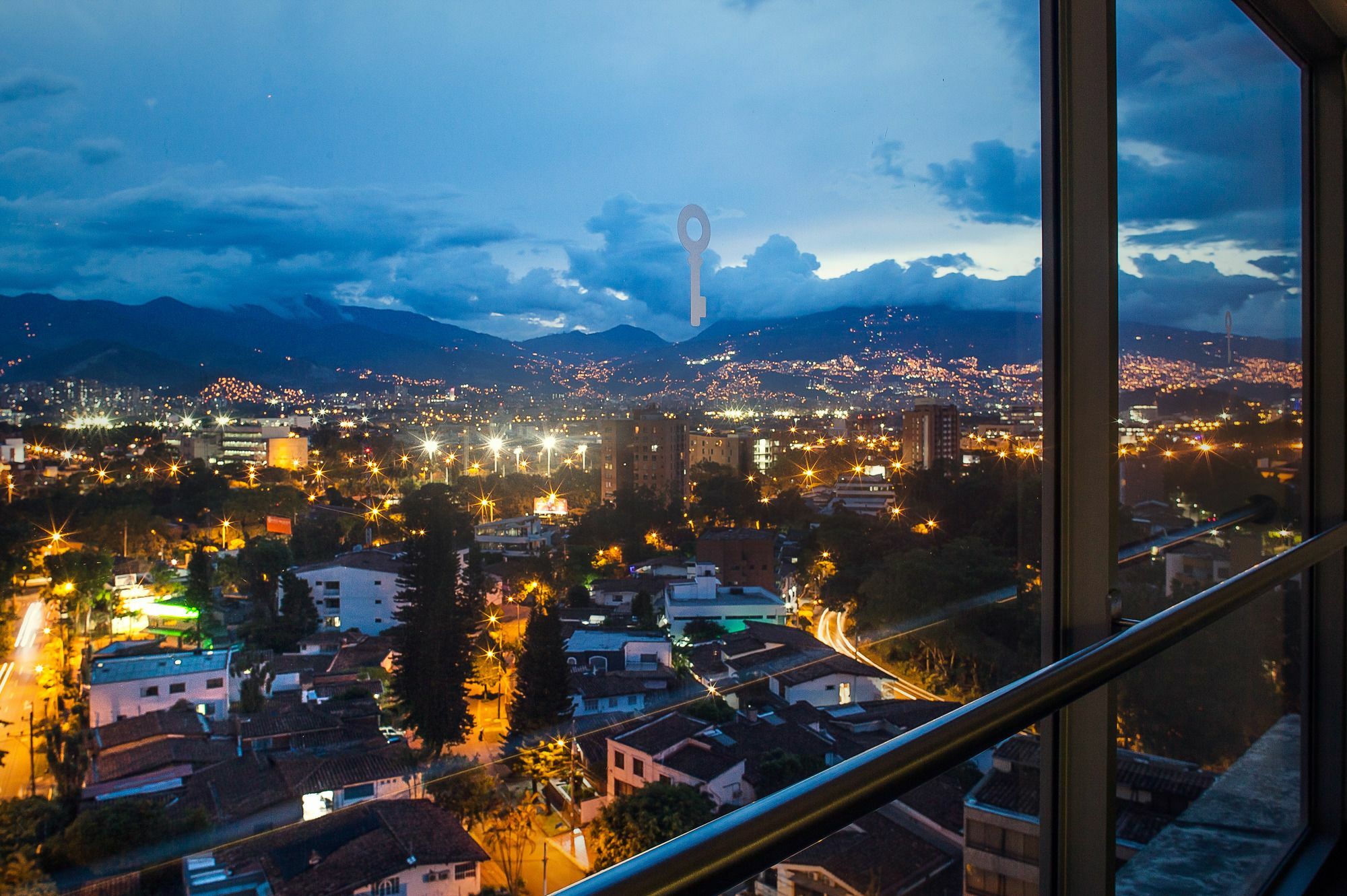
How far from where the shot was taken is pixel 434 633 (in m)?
1.23

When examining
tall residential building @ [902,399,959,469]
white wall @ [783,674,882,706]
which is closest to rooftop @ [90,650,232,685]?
white wall @ [783,674,882,706]

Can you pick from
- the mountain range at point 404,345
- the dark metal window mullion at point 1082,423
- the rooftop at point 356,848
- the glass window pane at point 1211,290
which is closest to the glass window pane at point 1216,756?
the dark metal window mullion at point 1082,423

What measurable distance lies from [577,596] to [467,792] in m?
0.36

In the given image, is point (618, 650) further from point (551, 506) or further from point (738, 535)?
point (738, 535)

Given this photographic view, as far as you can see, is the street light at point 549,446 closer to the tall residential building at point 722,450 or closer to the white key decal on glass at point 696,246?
the tall residential building at point 722,450

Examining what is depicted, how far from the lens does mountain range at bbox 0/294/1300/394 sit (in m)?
0.96

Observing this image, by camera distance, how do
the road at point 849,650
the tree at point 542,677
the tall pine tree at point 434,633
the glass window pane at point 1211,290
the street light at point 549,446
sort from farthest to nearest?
1. the glass window pane at point 1211,290
2. the road at point 849,650
3. the street light at point 549,446
4. the tree at point 542,677
5. the tall pine tree at point 434,633

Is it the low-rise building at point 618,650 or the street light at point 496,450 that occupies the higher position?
the street light at point 496,450

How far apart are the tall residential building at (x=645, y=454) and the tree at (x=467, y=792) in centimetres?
55

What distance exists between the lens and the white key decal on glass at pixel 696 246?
1.66 meters

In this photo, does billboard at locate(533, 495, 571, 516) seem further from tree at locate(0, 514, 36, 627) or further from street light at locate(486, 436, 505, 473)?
tree at locate(0, 514, 36, 627)

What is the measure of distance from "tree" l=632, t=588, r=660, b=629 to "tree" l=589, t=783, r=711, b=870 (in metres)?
0.28

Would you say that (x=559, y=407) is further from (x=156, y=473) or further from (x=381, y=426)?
(x=156, y=473)

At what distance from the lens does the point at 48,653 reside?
2.65 ft
